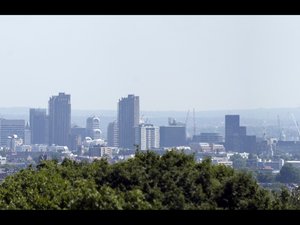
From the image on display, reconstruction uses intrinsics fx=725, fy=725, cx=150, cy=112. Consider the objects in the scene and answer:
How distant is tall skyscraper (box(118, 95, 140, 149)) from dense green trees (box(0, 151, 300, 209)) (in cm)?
262

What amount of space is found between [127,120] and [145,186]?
5.85m

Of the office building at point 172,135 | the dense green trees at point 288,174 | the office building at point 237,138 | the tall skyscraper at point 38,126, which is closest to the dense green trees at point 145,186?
the dense green trees at point 288,174

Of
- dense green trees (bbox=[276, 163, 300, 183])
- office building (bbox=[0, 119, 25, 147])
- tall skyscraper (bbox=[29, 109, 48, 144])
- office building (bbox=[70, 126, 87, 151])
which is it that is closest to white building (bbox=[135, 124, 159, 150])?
office building (bbox=[70, 126, 87, 151])

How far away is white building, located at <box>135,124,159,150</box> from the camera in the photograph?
18.3m

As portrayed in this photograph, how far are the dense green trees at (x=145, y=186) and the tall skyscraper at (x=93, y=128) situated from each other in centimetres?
271

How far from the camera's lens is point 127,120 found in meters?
19.5

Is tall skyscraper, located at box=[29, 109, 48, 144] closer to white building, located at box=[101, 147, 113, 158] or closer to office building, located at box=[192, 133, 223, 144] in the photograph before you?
white building, located at box=[101, 147, 113, 158]

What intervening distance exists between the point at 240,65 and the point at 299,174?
9.99m

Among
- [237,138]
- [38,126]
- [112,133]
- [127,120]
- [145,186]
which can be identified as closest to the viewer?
[145,186]

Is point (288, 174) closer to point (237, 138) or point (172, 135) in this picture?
point (237, 138)

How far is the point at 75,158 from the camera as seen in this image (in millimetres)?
17703

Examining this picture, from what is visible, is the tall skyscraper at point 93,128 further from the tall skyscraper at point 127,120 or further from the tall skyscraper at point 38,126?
the tall skyscraper at point 38,126

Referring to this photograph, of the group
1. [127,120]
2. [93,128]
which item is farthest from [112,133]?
[127,120]
